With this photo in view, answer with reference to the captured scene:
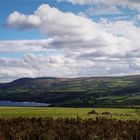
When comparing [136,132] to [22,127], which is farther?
[22,127]

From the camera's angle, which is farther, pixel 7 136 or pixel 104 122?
pixel 104 122

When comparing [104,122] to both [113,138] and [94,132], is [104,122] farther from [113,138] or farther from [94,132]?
[113,138]

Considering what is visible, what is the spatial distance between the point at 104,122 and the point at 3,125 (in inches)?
521

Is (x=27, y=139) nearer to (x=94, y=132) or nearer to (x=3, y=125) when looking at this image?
(x=94, y=132)

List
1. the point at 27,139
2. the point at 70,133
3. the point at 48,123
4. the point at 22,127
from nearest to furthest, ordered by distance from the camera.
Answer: the point at 27,139, the point at 70,133, the point at 22,127, the point at 48,123

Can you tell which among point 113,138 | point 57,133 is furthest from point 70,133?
point 113,138

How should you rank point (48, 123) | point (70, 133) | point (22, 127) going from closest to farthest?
point (70, 133)
point (22, 127)
point (48, 123)

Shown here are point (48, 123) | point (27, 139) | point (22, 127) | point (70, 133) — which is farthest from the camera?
point (48, 123)

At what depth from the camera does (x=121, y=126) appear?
172 feet

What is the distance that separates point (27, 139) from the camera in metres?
41.4

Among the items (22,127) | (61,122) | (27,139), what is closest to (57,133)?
(27,139)

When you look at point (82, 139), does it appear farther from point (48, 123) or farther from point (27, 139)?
point (48, 123)

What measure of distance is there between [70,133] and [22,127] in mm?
8703

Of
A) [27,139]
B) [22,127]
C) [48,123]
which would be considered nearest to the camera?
[27,139]
